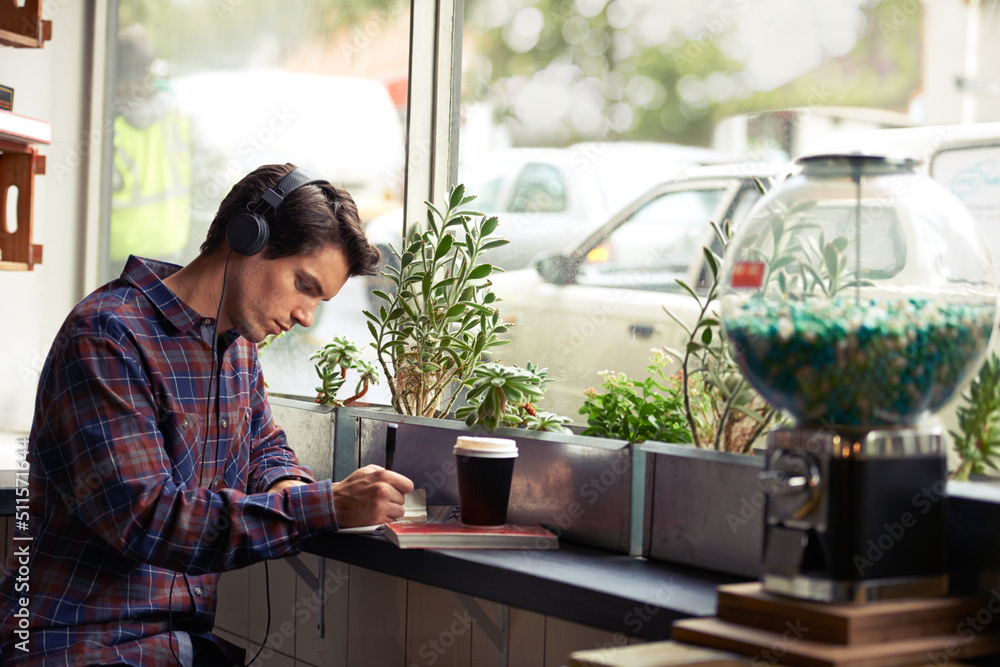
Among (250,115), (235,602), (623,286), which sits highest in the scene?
(250,115)

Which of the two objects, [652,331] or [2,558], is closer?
[652,331]

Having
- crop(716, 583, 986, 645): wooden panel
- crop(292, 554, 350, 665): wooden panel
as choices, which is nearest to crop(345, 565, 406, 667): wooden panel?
crop(292, 554, 350, 665): wooden panel

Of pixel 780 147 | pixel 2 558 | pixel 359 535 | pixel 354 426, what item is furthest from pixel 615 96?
pixel 2 558

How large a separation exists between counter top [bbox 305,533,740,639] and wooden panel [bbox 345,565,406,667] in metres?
0.33

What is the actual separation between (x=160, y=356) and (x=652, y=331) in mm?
955

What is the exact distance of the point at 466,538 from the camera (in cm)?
151

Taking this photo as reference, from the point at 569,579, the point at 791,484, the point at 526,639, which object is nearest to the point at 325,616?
the point at 526,639

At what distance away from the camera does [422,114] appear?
2271 millimetres

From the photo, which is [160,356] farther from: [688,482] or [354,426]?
[688,482]

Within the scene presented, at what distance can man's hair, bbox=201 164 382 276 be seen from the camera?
1.68 m

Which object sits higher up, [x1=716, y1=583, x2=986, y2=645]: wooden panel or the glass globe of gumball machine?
the glass globe of gumball machine

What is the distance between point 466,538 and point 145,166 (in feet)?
7.44

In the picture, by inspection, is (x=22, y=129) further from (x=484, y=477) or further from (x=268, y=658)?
(x=484, y=477)

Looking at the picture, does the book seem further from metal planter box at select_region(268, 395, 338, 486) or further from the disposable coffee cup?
metal planter box at select_region(268, 395, 338, 486)
